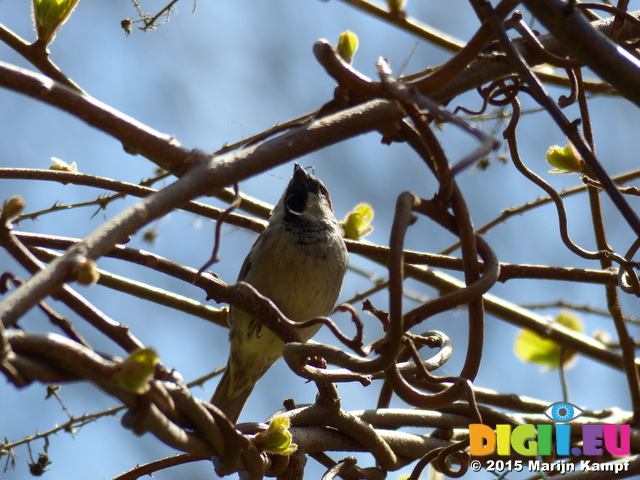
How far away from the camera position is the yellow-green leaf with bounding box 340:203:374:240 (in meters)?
1.91

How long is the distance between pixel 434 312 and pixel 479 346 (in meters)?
0.13

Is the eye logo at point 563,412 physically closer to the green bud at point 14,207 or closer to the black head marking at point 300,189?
the green bud at point 14,207

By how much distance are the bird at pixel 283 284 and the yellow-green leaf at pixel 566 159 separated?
3.65ft

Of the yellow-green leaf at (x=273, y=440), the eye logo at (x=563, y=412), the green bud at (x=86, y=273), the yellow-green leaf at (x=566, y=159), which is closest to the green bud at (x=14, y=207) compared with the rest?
the green bud at (x=86, y=273)

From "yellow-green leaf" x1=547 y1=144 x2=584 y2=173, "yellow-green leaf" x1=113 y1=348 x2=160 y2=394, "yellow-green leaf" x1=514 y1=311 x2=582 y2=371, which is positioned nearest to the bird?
"yellow-green leaf" x1=514 y1=311 x2=582 y2=371

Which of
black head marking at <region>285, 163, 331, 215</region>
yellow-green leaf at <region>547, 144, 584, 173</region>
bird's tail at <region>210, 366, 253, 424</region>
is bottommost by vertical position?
bird's tail at <region>210, 366, 253, 424</region>

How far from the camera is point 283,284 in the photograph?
2615 mm

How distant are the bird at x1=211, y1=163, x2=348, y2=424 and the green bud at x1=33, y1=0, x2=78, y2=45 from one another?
1.35m

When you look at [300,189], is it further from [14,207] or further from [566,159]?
[14,207]

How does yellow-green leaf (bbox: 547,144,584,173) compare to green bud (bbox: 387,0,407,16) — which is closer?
A: yellow-green leaf (bbox: 547,144,584,173)

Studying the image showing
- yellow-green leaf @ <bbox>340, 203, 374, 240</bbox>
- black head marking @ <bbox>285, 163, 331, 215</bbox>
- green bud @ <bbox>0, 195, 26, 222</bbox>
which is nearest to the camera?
green bud @ <bbox>0, 195, 26, 222</bbox>

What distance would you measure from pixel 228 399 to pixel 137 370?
1940 millimetres

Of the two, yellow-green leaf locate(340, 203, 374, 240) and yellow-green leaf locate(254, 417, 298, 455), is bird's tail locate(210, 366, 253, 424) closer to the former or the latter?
yellow-green leaf locate(340, 203, 374, 240)

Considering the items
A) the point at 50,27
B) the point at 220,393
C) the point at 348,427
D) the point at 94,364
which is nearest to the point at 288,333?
the point at 348,427
